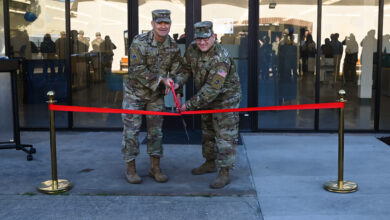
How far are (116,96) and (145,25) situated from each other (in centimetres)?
133

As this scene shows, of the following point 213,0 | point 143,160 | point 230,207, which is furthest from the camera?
point 213,0

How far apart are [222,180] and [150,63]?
4.83 feet

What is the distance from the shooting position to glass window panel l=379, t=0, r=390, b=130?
8.12 m

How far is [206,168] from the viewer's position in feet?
18.8

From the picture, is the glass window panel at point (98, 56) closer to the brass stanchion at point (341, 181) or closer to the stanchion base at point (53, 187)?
the stanchion base at point (53, 187)

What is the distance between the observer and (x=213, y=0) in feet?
26.5

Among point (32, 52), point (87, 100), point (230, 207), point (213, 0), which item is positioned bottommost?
point (230, 207)

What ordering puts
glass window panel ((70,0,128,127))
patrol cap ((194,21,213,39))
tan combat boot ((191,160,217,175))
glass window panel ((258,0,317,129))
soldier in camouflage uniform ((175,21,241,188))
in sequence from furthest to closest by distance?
1. glass window panel ((70,0,128,127))
2. glass window panel ((258,0,317,129))
3. tan combat boot ((191,160,217,175))
4. soldier in camouflage uniform ((175,21,241,188))
5. patrol cap ((194,21,213,39))

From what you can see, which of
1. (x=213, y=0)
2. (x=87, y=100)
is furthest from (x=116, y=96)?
(x=213, y=0)

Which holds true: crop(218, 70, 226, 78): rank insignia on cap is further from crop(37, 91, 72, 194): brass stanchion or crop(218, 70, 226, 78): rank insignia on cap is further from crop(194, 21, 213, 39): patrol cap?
crop(37, 91, 72, 194): brass stanchion

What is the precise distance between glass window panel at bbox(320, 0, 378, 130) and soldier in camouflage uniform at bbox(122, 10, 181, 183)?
365cm

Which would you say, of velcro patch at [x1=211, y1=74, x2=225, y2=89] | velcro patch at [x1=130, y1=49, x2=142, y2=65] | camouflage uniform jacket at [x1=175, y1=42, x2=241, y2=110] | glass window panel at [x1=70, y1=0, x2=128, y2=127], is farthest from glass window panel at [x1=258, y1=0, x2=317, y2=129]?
velcro patch at [x1=130, y1=49, x2=142, y2=65]

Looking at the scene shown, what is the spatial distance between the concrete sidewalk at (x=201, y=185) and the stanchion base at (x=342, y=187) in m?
0.07

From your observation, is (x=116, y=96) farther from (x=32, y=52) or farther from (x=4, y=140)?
(x=4, y=140)
